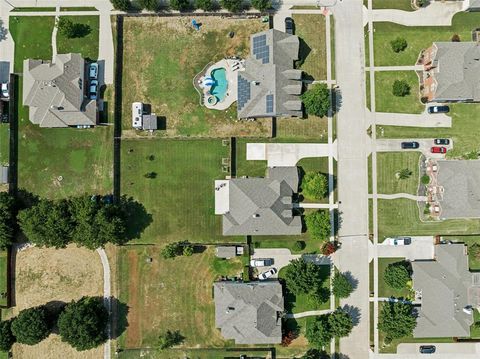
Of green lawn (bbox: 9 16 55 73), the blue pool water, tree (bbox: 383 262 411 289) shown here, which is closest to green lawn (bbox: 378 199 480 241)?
tree (bbox: 383 262 411 289)

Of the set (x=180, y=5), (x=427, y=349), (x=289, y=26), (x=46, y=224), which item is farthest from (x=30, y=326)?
(x=427, y=349)

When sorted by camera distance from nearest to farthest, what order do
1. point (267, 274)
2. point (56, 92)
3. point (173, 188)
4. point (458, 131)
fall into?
point (56, 92) → point (267, 274) → point (173, 188) → point (458, 131)

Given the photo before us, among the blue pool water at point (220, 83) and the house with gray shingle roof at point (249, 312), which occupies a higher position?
the blue pool water at point (220, 83)

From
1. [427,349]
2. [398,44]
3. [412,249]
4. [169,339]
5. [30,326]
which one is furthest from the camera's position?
[412,249]

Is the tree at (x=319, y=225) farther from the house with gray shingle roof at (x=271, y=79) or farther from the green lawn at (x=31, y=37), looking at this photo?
the green lawn at (x=31, y=37)

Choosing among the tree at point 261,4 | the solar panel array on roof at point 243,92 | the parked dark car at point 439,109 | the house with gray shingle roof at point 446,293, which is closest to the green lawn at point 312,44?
the tree at point 261,4

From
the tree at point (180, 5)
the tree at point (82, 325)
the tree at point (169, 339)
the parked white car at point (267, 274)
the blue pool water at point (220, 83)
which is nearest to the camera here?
the tree at point (82, 325)

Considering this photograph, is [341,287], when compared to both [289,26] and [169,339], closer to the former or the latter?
[169,339]
